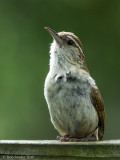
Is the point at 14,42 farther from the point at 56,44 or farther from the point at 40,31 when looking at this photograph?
the point at 56,44

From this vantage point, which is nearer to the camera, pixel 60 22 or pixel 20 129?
pixel 20 129

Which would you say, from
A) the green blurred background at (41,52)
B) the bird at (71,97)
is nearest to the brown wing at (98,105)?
the bird at (71,97)

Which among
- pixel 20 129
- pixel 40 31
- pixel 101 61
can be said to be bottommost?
pixel 20 129

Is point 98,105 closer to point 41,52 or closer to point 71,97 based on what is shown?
point 71,97

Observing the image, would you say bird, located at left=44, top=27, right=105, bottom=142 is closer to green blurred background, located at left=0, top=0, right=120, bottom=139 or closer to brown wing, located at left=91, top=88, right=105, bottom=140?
brown wing, located at left=91, top=88, right=105, bottom=140

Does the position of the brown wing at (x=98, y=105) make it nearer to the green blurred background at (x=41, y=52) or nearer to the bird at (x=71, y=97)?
the bird at (x=71, y=97)

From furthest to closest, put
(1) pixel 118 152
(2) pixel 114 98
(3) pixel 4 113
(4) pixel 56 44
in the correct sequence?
(2) pixel 114 98 < (3) pixel 4 113 < (4) pixel 56 44 < (1) pixel 118 152

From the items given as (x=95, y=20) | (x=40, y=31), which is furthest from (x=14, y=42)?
(x=95, y=20)

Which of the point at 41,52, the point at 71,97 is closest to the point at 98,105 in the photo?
the point at 71,97
